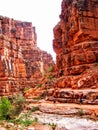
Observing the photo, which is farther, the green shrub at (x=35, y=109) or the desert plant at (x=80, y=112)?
the green shrub at (x=35, y=109)

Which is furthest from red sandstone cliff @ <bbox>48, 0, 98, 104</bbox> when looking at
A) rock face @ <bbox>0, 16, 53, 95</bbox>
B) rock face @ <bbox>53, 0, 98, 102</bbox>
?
rock face @ <bbox>0, 16, 53, 95</bbox>

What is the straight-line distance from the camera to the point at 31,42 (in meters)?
108

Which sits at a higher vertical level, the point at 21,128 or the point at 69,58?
the point at 69,58

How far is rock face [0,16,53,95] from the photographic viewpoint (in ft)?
231

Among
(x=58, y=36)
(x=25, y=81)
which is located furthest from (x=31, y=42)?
(x=58, y=36)

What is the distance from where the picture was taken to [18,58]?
3209 inches

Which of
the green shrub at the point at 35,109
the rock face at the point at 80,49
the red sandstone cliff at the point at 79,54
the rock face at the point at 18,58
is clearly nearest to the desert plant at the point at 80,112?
the red sandstone cliff at the point at 79,54

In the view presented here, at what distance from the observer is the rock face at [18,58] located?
7036cm

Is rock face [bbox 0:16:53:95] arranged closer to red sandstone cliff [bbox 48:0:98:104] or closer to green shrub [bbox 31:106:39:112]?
red sandstone cliff [bbox 48:0:98:104]

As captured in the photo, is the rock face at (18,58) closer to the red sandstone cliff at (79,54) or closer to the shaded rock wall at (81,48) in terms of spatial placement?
the shaded rock wall at (81,48)

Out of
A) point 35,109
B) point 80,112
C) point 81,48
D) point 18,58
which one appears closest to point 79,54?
point 81,48

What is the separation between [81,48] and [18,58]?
44.6m

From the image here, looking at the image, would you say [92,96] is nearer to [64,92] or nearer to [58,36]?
[64,92]

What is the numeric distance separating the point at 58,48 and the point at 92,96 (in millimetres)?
24286
